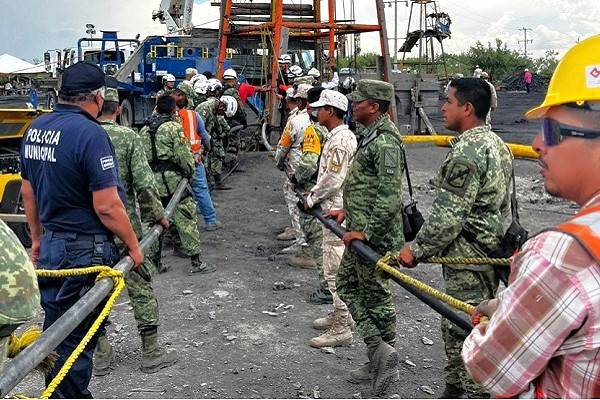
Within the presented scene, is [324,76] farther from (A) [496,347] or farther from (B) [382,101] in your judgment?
(A) [496,347]

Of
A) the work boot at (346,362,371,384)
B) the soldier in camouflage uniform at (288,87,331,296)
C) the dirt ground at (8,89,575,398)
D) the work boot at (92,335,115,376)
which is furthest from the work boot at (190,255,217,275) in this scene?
the work boot at (346,362,371,384)

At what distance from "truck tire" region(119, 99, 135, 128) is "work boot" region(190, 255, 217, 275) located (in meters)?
8.91

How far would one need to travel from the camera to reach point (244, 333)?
5426 mm

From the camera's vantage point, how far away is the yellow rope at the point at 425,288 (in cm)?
274

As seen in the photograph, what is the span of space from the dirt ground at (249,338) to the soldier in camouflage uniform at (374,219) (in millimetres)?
322

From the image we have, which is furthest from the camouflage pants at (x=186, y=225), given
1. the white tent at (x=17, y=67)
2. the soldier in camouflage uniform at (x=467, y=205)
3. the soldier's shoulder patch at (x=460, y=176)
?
the white tent at (x=17, y=67)

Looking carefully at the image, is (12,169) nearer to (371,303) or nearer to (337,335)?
(337,335)

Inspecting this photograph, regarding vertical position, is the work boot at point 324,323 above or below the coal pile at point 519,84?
below

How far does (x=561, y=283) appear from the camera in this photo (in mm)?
1351

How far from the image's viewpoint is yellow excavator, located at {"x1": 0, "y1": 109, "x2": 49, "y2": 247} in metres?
7.89

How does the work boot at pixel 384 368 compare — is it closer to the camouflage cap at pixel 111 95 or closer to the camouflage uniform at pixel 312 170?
the camouflage uniform at pixel 312 170

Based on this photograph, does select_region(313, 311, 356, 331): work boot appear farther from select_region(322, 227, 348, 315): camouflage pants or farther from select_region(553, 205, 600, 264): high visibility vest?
select_region(553, 205, 600, 264): high visibility vest

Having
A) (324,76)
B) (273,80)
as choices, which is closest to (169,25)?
(324,76)

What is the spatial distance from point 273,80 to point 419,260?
956cm
